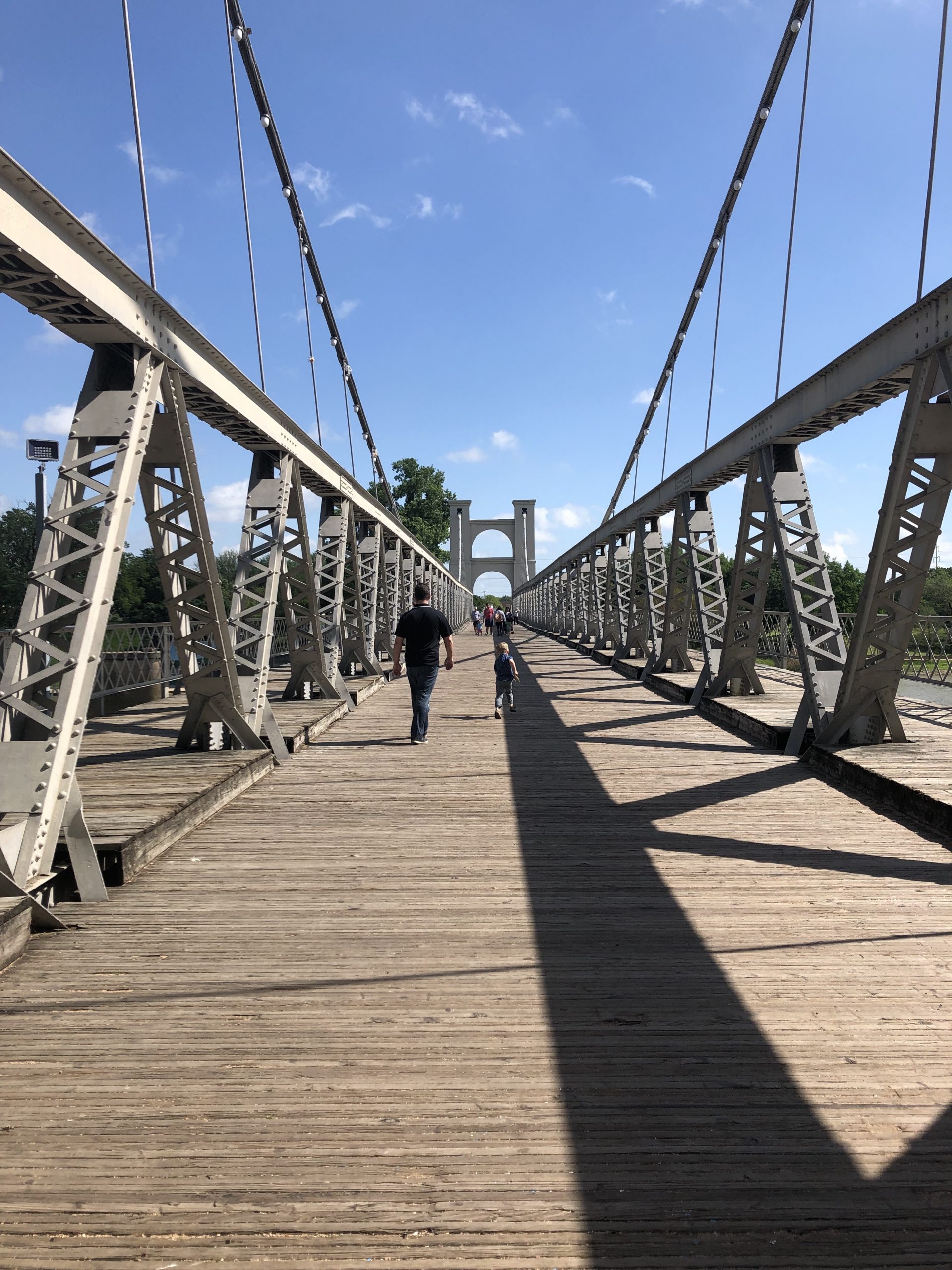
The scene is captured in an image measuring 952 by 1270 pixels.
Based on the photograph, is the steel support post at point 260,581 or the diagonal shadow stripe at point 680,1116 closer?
the diagonal shadow stripe at point 680,1116

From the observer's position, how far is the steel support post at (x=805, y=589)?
7266 mm

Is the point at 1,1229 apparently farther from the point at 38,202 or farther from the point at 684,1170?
the point at 38,202

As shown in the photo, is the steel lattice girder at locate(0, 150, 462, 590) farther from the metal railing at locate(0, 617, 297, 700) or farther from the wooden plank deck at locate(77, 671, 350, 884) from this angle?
the metal railing at locate(0, 617, 297, 700)

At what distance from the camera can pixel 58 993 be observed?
115 inches

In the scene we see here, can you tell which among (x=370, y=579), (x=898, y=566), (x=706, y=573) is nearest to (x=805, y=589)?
(x=898, y=566)

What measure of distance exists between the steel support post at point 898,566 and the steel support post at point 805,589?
1.53ft

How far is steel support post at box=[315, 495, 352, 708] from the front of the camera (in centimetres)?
1098

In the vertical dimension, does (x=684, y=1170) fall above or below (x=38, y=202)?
below

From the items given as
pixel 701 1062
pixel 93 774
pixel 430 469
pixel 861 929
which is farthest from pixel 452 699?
pixel 430 469

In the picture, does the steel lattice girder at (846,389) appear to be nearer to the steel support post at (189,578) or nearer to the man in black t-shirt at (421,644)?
the man in black t-shirt at (421,644)

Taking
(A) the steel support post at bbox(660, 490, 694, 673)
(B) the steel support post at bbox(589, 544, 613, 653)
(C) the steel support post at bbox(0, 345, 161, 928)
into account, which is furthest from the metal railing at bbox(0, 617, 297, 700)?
(B) the steel support post at bbox(589, 544, 613, 653)

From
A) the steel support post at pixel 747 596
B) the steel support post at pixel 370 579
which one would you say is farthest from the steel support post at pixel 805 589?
the steel support post at pixel 370 579

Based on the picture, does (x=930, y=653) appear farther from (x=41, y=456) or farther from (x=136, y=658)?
(x=41, y=456)

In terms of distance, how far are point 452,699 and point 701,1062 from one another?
34.5ft
